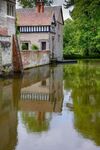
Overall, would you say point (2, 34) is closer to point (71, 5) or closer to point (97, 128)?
point (71, 5)

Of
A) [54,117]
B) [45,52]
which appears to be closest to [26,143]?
[54,117]

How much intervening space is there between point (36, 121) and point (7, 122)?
0.85 m

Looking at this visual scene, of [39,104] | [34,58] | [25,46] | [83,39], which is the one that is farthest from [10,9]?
[83,39]

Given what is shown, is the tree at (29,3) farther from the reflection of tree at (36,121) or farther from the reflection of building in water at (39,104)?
the reflection of tree at (36,121)

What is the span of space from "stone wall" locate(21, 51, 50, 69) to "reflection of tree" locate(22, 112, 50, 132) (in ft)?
63.4

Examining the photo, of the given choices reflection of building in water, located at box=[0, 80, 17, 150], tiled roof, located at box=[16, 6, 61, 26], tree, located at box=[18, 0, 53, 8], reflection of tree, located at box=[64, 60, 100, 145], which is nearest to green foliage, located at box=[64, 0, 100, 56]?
tiled roof, located at box=[16, 6, 61, 26]

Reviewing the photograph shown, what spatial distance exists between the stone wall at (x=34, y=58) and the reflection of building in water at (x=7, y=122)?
589 inches

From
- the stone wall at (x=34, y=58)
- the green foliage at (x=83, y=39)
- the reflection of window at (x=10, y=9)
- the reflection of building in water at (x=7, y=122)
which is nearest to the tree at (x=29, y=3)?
the green foliage at (x=83, y=39)

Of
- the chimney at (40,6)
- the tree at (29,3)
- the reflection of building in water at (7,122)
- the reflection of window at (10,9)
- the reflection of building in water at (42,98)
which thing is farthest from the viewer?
the tree at (29,3)

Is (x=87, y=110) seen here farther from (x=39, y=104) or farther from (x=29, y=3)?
(x=29, y=3)

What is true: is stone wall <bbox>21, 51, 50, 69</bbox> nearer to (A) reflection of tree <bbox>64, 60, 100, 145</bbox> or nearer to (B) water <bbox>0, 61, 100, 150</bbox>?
(A) reflection of tree <bbox>64, 60, 100, 145</bbox>

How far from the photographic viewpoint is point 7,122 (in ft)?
34.3

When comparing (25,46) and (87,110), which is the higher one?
(25,46)

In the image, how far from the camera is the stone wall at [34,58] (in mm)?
31156
